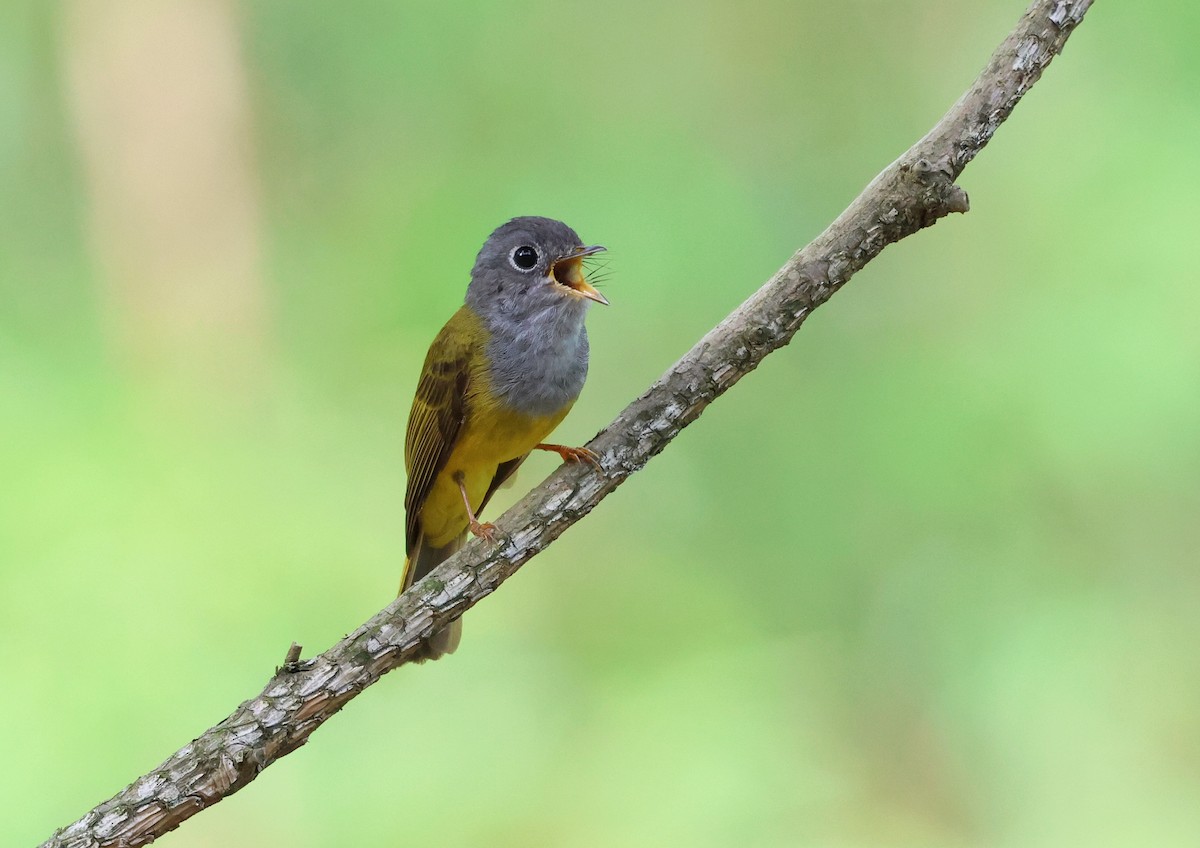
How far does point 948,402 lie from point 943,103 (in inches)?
41.0

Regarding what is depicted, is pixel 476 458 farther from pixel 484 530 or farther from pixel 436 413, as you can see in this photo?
pixel 484 530

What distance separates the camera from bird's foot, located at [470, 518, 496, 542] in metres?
2.40

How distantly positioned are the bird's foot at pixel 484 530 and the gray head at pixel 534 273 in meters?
0.52

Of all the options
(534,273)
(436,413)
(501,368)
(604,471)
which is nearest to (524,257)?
(534,273)

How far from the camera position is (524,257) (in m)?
3.04

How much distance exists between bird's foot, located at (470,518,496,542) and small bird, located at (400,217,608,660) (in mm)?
18

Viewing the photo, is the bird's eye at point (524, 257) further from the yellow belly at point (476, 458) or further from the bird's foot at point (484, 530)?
the bird's foot at point (484, 530)

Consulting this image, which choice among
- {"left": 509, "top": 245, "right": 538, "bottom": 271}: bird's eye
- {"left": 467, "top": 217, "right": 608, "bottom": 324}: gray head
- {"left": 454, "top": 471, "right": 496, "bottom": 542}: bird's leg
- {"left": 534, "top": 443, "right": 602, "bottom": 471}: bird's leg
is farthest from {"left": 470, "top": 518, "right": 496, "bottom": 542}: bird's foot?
{"left": 509, "top": 245, "right": 538, "bottom": 271}: bird's eye

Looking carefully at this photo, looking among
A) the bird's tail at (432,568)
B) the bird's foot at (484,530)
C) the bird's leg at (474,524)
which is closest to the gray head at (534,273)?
the bird's leg at (474,524)

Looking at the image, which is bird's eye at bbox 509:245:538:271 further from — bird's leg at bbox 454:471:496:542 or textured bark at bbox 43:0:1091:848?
textured bark at bbox 43:0:1091:848

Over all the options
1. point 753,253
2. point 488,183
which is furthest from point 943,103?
point 488,183

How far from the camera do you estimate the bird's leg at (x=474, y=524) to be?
241 cm

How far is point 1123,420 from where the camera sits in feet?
13.3

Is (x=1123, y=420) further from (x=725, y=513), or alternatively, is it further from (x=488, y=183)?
(x=488, y=183)
